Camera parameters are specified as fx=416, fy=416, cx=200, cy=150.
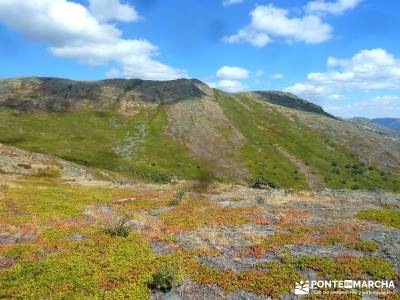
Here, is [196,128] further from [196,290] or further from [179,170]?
[196,290]

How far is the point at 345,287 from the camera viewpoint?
22438mm

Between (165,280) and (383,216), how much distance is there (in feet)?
87.1

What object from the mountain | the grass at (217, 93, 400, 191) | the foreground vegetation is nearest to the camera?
the foreground vegetation

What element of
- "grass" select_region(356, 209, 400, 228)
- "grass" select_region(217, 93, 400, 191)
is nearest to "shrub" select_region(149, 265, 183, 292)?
"grass" select_region(356, 209, 400, 228)

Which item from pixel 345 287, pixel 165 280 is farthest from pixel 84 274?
pixel 345 287

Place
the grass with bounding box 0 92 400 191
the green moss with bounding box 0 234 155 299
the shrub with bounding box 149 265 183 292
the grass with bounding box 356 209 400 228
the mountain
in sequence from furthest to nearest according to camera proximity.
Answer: the mountain → the grass with bounding box 0 92 400 191 → the grass with bounding box 356 209 400 228 → the shrub with bounding box 149 265 183 292 → the green moss with bounding box 0 234 155 299

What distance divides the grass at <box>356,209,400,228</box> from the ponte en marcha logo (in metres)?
15.5

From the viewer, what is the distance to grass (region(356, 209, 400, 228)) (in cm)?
3784

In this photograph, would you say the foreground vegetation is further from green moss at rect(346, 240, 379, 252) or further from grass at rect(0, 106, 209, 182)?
grass at rect(0, 106, 209, 182)

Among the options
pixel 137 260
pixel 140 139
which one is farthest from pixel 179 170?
pixel 137 260

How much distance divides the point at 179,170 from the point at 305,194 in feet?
329

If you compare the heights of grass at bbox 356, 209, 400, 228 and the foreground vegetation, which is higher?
grass at bbox 356, 209, 400, 228

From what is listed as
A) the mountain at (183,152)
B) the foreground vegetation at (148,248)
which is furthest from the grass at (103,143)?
the foreground vegetation at (148,248)

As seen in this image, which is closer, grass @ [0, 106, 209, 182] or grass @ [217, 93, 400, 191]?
grass @ [0, 106, 209, 182]
